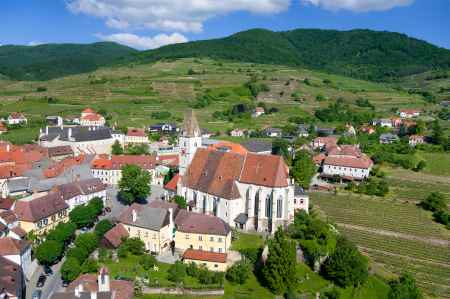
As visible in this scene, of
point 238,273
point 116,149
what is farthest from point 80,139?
point 238,273

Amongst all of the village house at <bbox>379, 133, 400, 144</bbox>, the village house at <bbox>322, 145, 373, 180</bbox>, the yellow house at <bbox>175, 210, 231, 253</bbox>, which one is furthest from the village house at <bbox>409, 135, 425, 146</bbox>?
the yellow house at <bbox>175, 210, 231, 253</bbox>

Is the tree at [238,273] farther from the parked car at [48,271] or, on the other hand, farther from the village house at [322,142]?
the village house at [322,142]

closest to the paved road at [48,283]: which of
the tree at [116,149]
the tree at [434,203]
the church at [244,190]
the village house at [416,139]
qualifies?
the church at [244,190]

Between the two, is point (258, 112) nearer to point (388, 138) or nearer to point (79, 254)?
point (388, 138)

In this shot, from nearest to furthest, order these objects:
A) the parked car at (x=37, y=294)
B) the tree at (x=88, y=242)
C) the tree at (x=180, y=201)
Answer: the parked car at (x=37, y=294) < the tree at (x=88, y=242) < the tree at (x=180, y=201)

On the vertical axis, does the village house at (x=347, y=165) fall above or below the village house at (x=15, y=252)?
above

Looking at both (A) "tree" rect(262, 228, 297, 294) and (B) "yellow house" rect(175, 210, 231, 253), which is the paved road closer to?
(B) "yellow house" rect(175, 210, 231, 253)
